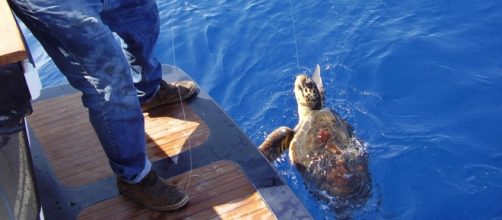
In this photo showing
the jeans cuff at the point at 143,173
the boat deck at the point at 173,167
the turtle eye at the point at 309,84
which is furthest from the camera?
the turtle eye at the point at 309,84

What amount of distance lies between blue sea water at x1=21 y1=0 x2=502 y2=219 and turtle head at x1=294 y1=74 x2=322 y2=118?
0.34m

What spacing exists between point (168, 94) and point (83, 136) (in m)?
0.76

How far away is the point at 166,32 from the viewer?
737 cm

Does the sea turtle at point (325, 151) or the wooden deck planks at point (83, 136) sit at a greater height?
the wooden deck planks at point (83, 136)

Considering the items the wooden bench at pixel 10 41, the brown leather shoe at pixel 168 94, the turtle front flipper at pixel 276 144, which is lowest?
the turtle front flipper at pixel 276 144

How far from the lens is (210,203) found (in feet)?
10.3

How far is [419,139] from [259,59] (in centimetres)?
248

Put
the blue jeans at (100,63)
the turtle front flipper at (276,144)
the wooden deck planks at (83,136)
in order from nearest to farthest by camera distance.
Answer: the blue jeans at (100,63) → the wooden deck planks at (83,136) → the turtle front flipper at (276,144)

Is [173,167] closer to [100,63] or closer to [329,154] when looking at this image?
[100,63]

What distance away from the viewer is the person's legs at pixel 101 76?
234 centimetres

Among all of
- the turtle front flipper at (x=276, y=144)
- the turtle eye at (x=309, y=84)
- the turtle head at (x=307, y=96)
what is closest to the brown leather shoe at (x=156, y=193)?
the turtle front flipper at (x=276, y=144)

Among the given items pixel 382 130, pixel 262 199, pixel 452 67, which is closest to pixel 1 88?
pixel 262 199

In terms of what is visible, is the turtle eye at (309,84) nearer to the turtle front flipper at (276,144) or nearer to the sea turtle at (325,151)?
the sea turtle at (325,151)

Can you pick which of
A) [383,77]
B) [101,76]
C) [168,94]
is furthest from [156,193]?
[383,77]
